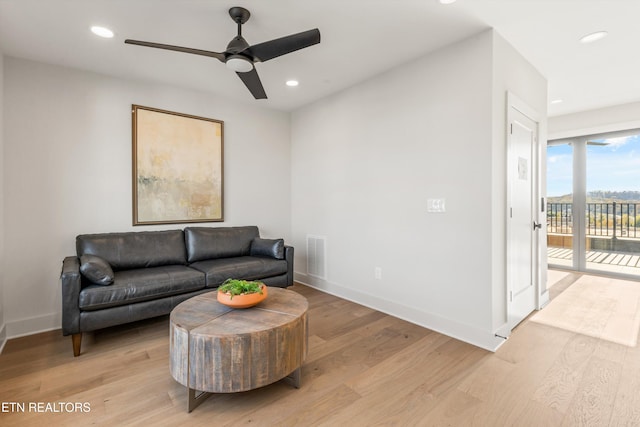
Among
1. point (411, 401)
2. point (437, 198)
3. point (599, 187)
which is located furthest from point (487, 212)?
point (599, 187)

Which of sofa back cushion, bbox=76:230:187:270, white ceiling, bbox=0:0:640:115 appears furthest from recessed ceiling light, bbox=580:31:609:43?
sofa back cushion, bbox=76:230:187:270

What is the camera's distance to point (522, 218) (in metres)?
2.96

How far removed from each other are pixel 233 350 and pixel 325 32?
2.51m

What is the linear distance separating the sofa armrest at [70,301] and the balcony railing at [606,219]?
22.7 feet

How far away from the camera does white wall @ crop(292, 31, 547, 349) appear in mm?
2553

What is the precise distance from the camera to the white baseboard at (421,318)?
2540 mm

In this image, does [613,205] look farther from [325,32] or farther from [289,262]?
[325,32]

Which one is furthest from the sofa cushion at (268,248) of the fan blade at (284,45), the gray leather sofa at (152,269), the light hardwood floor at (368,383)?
the fan blade at (284,45)

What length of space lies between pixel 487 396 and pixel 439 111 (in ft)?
7.61

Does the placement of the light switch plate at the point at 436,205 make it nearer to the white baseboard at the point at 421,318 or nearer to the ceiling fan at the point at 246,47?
the white baseboard at the point at 421,318

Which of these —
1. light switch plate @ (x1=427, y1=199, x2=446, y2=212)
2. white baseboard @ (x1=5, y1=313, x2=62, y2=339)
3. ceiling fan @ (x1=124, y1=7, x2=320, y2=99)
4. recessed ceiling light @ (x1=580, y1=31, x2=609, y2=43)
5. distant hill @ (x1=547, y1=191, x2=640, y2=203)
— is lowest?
white baseboard @ (x1=5, y1=313, x2=62, y2=339)

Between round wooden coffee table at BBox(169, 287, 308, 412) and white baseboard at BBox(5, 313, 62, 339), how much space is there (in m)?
2.09

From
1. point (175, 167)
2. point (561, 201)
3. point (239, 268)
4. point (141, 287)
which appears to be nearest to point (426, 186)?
point (239, 268)

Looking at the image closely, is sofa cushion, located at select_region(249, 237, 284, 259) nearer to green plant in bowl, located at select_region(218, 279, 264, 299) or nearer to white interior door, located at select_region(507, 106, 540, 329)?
green plant in bowl, located at select_region(218, 279, 264, 299)
